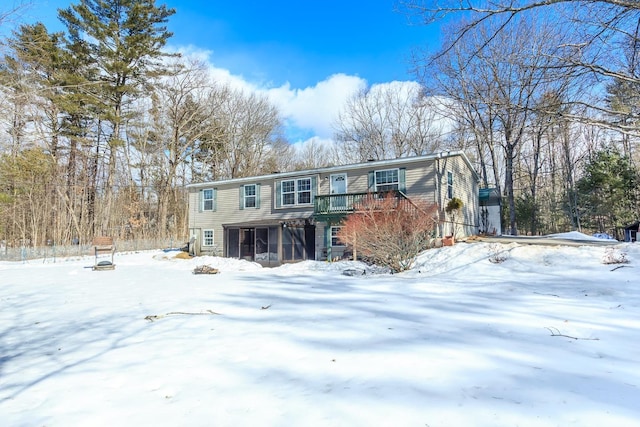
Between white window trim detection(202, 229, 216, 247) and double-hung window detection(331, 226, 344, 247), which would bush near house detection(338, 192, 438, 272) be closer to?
double-hung window detection(331, 226, 344, 247)

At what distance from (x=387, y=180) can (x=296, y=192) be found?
4.54 metres

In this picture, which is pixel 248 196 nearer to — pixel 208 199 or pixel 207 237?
pixel 208 199

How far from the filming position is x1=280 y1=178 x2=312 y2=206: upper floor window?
1620 centimetres

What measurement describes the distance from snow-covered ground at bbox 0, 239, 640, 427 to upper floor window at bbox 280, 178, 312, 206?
9749 millimetres

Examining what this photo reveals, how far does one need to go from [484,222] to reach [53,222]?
86.3 feet

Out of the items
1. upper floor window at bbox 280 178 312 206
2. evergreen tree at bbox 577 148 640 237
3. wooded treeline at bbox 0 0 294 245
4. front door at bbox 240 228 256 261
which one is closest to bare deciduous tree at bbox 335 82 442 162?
wooded treeline at bbox 0 0 294 245

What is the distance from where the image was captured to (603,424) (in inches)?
73.1

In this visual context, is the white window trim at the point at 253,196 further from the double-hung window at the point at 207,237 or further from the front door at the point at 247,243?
the double-hung window at the point at 207,237

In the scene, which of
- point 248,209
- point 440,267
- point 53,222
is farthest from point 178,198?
point 440,267

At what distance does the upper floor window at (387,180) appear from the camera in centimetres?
1434

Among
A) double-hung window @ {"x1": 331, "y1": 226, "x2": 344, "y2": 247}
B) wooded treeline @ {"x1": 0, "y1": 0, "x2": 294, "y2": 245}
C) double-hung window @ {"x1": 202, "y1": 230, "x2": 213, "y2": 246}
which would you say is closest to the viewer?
double-hung window @ {"x1": 331, "y1": 226, "x2": 344, "y2": 247}

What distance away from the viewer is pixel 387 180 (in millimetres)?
14531

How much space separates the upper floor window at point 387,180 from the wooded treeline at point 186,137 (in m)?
4.22

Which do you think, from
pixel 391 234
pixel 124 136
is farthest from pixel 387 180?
pixel 124 136
